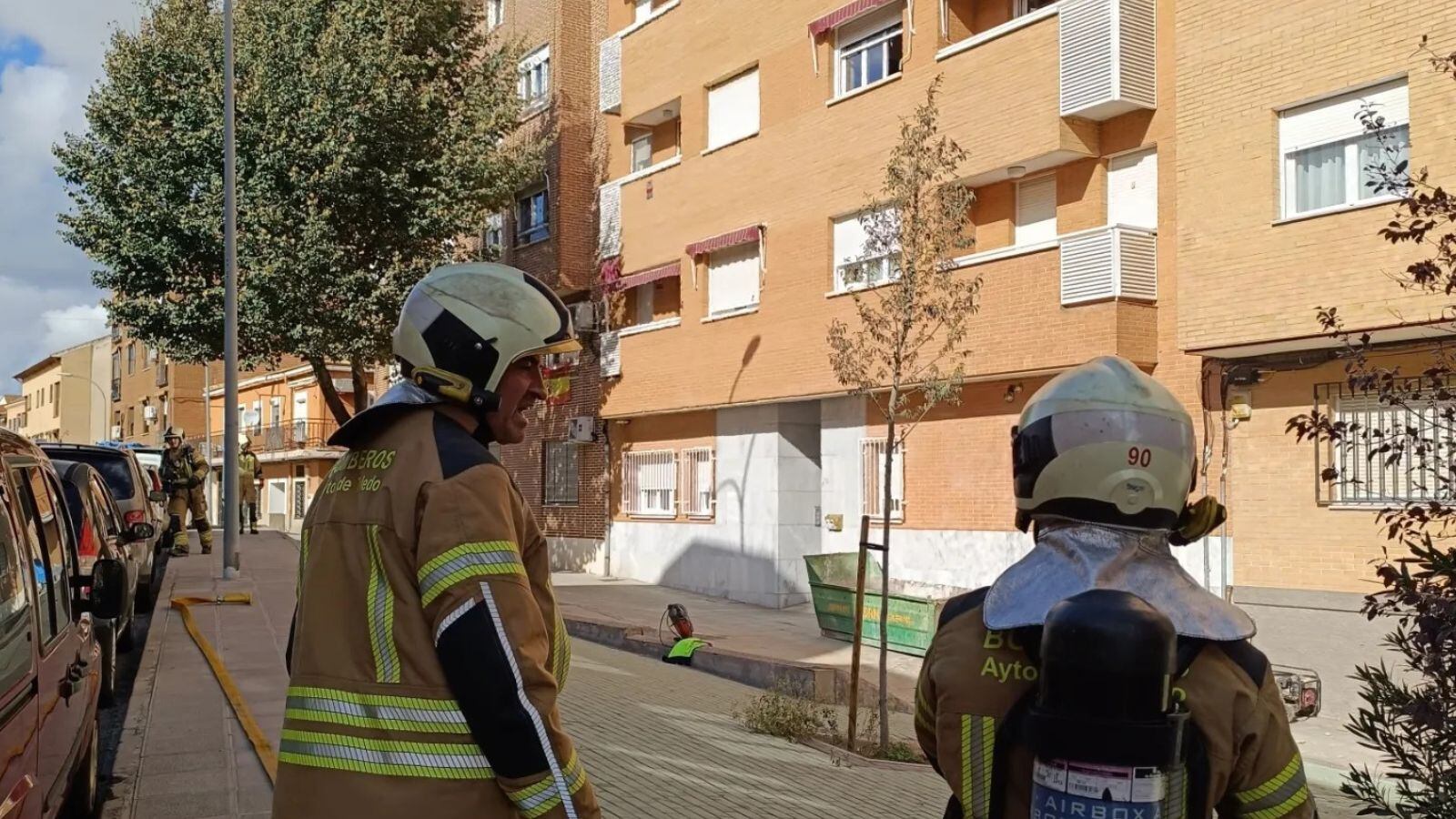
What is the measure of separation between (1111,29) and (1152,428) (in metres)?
13.7

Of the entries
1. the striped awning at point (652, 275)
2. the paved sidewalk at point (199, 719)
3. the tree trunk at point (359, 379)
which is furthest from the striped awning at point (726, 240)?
the paved sidewalk at point (199, 719)

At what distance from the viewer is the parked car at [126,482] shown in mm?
13320

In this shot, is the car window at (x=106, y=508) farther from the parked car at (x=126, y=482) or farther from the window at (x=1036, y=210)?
the window at (x=1036, y=210)

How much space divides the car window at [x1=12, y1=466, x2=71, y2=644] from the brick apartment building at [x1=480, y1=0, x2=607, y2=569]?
61.8 ft

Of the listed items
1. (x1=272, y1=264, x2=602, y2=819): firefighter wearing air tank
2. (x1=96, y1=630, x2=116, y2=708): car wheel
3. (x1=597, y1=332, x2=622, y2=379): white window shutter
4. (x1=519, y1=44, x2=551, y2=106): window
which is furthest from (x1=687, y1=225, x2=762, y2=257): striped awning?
(x1=272, y1=264, x2=602, y2=819): firefighter wearing air tank

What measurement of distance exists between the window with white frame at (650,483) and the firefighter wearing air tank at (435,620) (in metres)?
20.4

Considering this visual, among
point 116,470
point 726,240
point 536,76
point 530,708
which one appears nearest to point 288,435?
point 536,76

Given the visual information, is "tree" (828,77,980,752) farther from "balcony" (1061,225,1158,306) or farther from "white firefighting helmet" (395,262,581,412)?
"white firefighting helmet" (395,262,581,412)

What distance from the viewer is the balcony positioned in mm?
14414

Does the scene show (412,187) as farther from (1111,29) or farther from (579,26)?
(1111,29)

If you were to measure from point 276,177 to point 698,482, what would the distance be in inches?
341

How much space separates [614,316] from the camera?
2456 cm

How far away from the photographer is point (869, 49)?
18.7m

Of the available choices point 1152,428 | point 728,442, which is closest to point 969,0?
point 728,442
